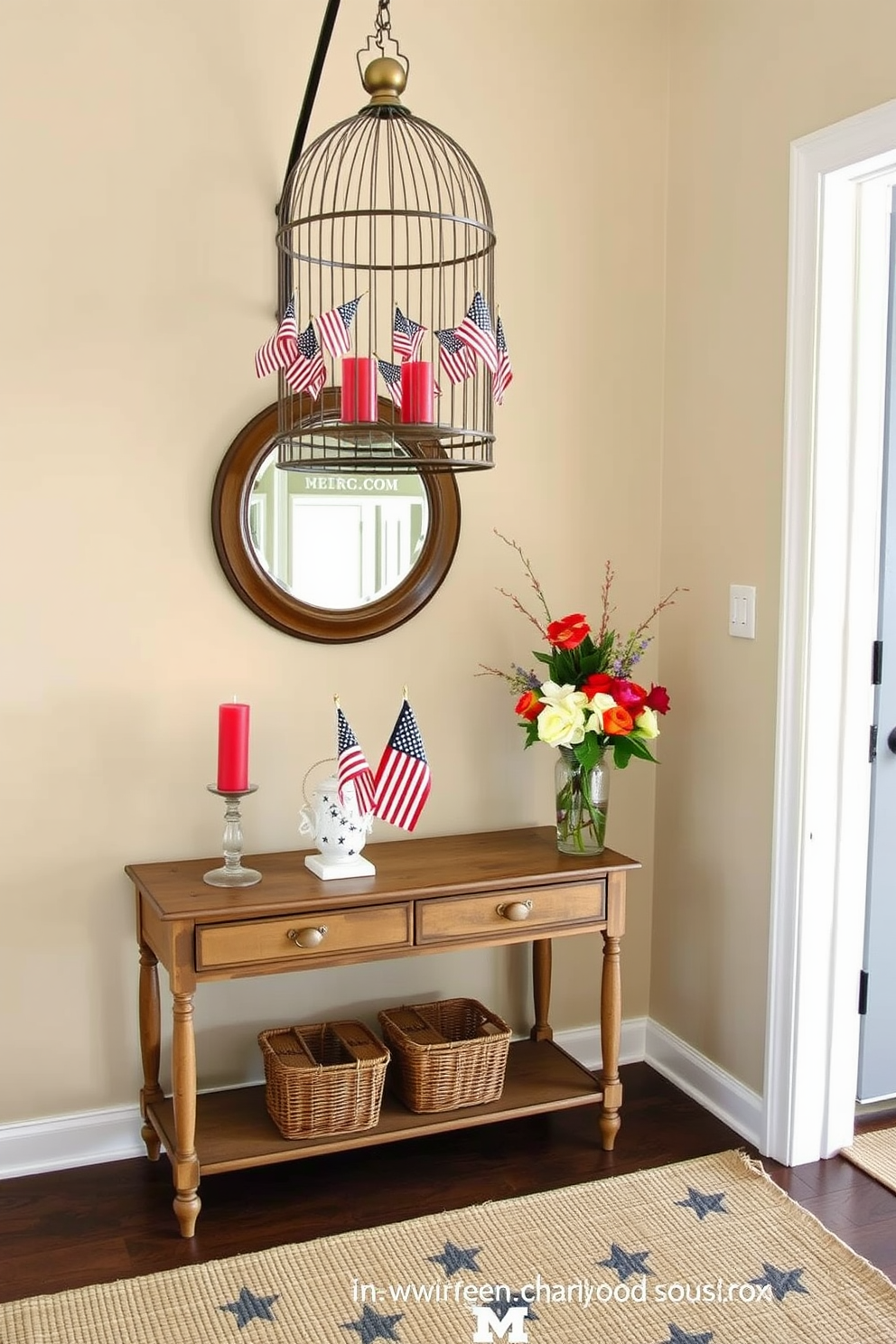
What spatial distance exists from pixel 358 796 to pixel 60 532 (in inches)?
33.3

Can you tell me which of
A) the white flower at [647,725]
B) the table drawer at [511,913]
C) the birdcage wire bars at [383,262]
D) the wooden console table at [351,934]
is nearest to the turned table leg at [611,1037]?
the wooden console table at [351,934]

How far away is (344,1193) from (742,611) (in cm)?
157

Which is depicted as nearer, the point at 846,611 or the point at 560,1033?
the point at 846,611

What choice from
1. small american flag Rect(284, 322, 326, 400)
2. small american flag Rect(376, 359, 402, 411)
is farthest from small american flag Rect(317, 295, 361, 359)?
small american flag Rect(376, 359, 402, 411)

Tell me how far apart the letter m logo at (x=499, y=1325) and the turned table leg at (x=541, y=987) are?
94 cm

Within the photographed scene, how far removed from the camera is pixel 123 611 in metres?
2.65

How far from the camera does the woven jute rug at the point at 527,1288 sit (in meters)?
2.14

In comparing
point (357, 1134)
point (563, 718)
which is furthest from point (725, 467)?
point (357, 1134)

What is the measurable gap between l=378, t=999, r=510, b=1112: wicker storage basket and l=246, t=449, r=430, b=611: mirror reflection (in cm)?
99

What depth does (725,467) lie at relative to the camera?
290 centimetres

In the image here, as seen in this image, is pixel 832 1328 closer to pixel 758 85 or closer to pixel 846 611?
pixel 846 611

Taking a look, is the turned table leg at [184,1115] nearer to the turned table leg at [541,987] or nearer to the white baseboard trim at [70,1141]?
the white baseboard trim at [70,1141]

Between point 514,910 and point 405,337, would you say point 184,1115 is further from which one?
point 405,337

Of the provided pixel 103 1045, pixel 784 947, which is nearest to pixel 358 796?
pixel 103 1045
